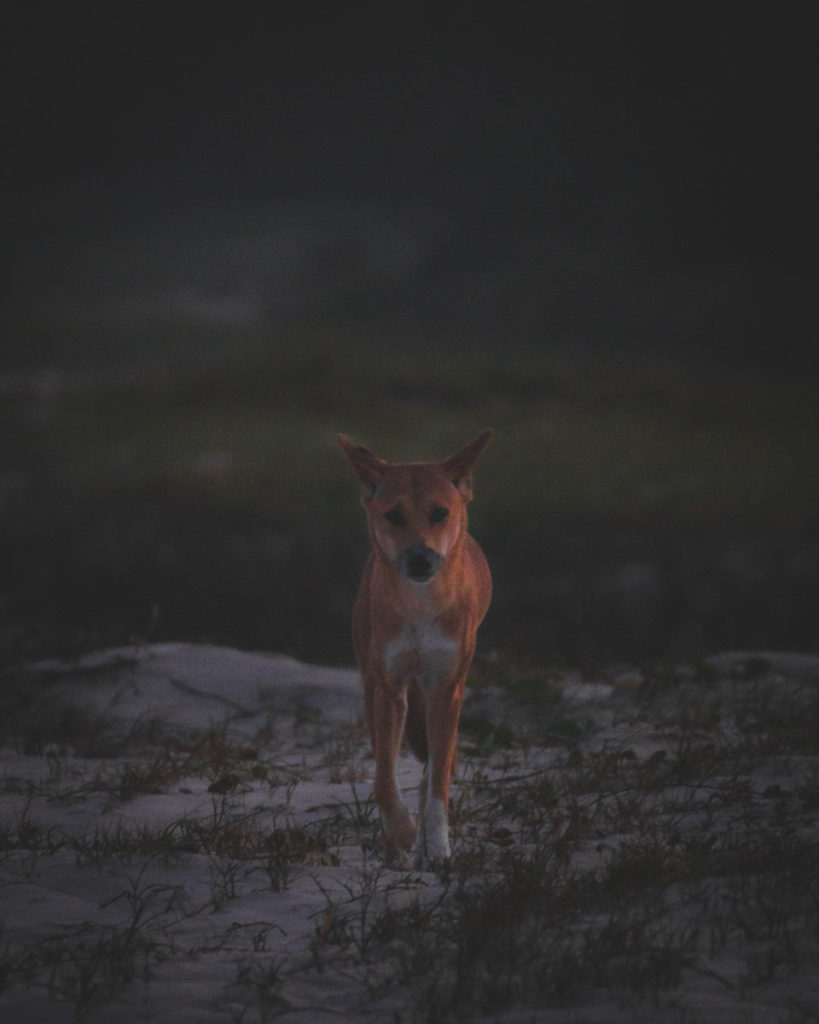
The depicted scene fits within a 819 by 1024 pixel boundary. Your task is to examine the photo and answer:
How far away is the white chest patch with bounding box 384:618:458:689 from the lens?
14.8 ft

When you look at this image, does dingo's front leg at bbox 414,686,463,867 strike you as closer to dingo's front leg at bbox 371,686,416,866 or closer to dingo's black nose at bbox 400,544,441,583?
dingo's front leg at bbox 371,686,416,866

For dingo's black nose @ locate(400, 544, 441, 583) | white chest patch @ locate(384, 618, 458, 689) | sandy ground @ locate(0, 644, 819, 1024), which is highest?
dingo's black nose @ locate(400, 544, 441, 583)

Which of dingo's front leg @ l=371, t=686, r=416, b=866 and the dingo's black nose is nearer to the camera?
the dingo's black nose

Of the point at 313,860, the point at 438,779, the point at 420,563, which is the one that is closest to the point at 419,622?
the point at 420,563

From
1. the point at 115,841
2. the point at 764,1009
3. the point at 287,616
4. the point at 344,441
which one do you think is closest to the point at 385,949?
the point at 764,1009

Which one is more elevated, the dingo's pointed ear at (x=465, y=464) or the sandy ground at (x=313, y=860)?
the dingo's pointed ear at (x=465, y=464)

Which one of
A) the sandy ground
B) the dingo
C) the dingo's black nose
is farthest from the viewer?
the dingo

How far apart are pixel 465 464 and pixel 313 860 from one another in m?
1.84

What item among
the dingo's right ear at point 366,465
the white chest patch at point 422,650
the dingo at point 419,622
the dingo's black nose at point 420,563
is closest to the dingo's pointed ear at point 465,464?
the dingo at point 419,622

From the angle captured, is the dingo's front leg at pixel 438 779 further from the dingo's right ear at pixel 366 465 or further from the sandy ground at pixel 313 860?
the dingo's right ear at pixel 366 465

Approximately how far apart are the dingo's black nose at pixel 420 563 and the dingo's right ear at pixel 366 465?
0.43m

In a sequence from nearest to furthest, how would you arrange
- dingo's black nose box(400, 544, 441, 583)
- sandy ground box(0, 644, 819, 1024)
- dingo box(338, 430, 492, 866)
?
1. sandy ground box(0, 644, 819, 1024)
2. dingo's black nose box(400, 544, 441, 583)
3. dingo box(338, 430, 492, 866)

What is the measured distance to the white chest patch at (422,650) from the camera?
4508 mm

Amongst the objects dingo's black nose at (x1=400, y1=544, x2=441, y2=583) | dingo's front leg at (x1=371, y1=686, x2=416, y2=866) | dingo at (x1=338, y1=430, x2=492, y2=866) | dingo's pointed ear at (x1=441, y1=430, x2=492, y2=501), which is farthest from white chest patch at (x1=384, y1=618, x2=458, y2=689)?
dingo's pointed ear at (x1=441, y1=430, x2=492, y2=501)
